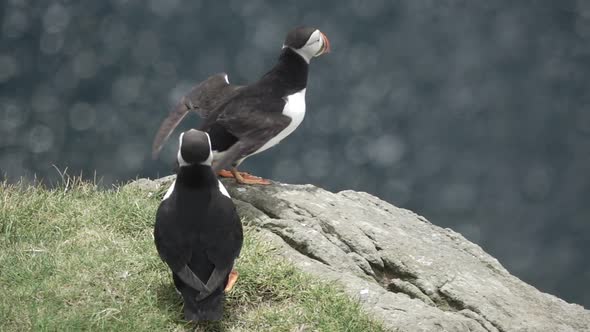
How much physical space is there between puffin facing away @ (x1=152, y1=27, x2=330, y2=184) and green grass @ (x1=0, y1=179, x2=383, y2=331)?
2.69 feet

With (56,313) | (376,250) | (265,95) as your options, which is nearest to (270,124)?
(265,95)

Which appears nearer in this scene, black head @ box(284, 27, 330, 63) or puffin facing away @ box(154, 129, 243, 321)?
puffin facing away @ box(154, 129, 243, 321)

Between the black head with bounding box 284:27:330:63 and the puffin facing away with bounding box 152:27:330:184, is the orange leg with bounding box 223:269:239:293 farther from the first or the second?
the black head with bounding box 284:27:330:63

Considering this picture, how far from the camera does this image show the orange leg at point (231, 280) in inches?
233

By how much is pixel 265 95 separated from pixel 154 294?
7.81 ft

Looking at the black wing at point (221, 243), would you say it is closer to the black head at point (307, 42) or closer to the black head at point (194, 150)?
the black head at point (194, 150)

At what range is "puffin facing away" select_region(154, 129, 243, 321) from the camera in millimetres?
5602

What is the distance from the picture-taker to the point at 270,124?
7.55m

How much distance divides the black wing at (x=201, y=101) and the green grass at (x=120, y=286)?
101 centimetres

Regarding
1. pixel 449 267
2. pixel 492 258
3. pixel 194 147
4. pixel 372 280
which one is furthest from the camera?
pixel 492 258

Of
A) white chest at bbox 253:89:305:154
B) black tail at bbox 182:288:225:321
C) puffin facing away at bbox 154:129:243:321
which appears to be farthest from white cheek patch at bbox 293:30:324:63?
black tail at bbox 182:288:225:321

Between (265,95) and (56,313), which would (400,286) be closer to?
(265,95)

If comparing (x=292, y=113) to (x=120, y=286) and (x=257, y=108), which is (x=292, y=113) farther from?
(x=120, y=286)

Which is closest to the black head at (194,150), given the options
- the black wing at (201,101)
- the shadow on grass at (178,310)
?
the shadow on grass at (178,310)
